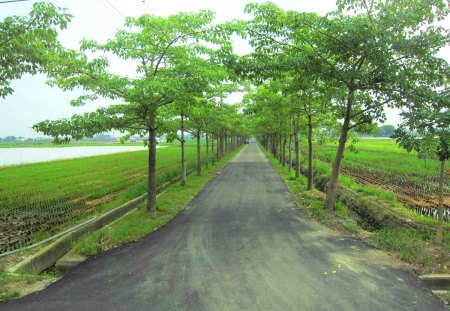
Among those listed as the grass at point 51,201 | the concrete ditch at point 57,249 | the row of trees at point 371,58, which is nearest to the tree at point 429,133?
the row of trees at point 371,58

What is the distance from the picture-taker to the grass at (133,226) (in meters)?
7.35

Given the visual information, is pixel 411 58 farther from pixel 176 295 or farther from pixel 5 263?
pixel 5 263

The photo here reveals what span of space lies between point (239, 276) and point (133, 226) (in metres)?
4.29

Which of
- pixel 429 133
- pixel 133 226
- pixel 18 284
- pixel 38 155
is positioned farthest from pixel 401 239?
pixel 38 155

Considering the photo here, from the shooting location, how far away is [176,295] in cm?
498

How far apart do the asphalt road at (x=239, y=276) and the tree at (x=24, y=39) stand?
12.3 ft

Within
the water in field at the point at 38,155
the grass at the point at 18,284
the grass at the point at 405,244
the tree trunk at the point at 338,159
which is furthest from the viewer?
the water in field at the point at 38,155

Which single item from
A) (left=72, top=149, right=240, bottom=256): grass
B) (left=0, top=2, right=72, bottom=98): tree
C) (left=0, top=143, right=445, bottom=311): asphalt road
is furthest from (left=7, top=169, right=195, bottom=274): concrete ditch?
(left=0, top=2, right=72, bottom=98): tree

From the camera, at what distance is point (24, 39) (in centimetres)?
581

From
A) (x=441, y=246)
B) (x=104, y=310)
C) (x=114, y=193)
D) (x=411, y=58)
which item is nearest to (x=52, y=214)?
(x=114, y=193)

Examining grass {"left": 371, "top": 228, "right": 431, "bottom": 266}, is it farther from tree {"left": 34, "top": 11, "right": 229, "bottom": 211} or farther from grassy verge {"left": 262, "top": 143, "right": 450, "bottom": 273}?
tree {"left": 34, "top": 11, "right": 229, "bottom": 211}

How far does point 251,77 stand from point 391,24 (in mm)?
3880

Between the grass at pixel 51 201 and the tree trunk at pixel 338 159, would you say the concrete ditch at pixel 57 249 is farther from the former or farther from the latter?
the tree trunk at pixel 338 159

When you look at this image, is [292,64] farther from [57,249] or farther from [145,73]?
[57,249]
